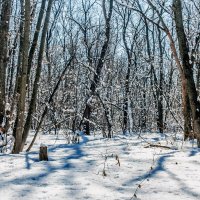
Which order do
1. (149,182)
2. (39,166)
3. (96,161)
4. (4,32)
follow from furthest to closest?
(4,32) → (96,161) → (39,166) → (149,182)

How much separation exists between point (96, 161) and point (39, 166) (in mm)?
847

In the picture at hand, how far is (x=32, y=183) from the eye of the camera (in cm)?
330

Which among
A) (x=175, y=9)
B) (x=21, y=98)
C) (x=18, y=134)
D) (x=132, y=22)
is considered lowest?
(x=18, y=134)

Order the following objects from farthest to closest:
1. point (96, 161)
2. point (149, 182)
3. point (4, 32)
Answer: point (4, 32)
point (96, 161)
point (149, 182)

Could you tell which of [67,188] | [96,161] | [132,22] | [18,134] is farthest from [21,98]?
[132,22]

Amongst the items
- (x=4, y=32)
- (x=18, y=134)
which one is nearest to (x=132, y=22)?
(x=4, y=32)

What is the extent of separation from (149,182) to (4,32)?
5511 mm

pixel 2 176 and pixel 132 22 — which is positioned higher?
pixel 132 22

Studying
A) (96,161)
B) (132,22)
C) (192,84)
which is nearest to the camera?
(96,161)

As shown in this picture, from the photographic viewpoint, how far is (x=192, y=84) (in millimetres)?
5707

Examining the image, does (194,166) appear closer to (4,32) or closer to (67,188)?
(67,188)

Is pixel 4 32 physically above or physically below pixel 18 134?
above

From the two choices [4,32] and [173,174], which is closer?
[173,174]

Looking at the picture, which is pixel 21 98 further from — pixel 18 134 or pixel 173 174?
pixel 173 174
